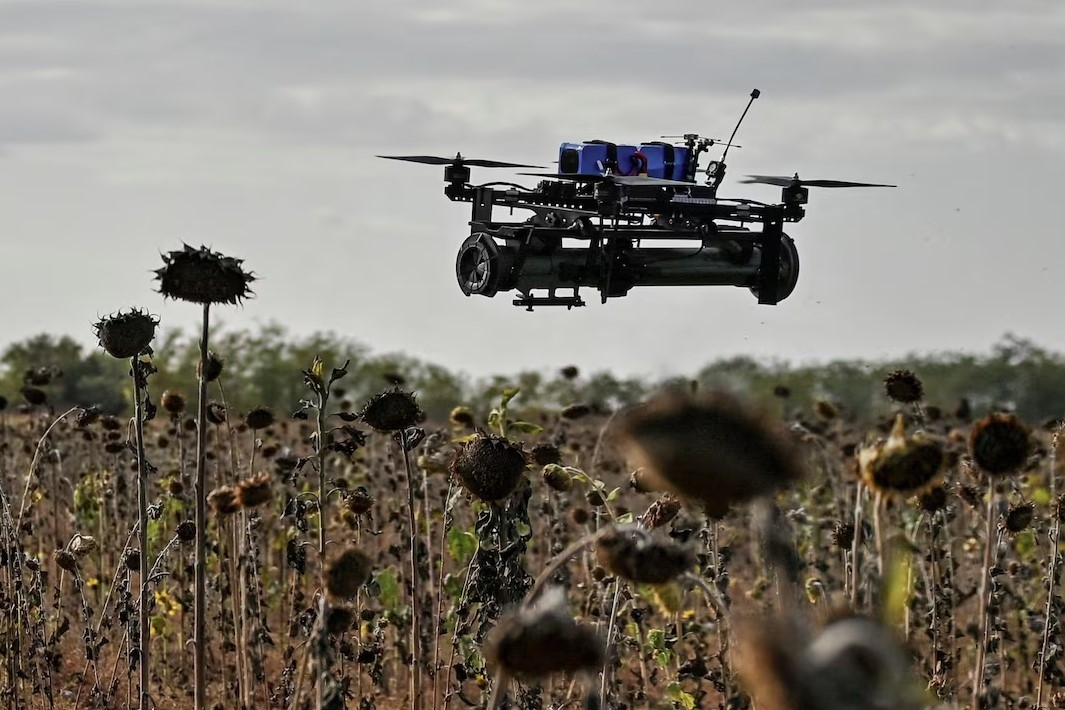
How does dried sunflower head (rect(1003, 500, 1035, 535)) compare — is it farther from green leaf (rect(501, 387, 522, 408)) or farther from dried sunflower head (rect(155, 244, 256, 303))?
Result: dried sunflower head (rect(155, 244, 256, 303))

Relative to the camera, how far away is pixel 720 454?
347 centimetres

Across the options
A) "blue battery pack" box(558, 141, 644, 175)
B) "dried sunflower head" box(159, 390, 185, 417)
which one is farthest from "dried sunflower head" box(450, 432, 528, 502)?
"blue battery pack" box(558, 141, 644, 175)

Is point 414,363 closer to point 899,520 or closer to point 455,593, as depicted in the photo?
point 899,520

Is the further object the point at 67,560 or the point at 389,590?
the point at 389,590

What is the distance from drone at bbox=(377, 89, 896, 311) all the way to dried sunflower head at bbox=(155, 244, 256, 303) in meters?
3.83

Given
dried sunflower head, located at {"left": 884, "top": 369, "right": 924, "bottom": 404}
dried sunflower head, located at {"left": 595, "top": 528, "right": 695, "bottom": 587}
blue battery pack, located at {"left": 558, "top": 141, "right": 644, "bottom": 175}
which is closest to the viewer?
dried sunflower head, located at {"left": 595, "top": 528, "right": 695, "bottom": 587}

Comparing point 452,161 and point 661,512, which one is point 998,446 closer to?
point 661,512

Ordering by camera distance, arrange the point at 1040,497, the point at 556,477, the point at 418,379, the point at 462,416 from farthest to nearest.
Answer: the point at 418,379 < the point at 1040,497 < the point at 462,416 < the point at 556,477

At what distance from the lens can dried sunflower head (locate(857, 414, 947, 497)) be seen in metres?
3.47

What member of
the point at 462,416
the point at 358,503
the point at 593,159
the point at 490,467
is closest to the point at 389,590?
the point at 462,416

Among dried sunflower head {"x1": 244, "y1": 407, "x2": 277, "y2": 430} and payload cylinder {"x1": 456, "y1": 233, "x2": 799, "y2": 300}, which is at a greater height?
payload cylinder {"x1": 456, "y1": 233, "x2": 799, "y2": 300}

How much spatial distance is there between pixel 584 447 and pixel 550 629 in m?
10.5

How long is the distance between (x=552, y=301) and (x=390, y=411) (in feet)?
11.6

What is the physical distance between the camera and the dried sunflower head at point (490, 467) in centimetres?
574
